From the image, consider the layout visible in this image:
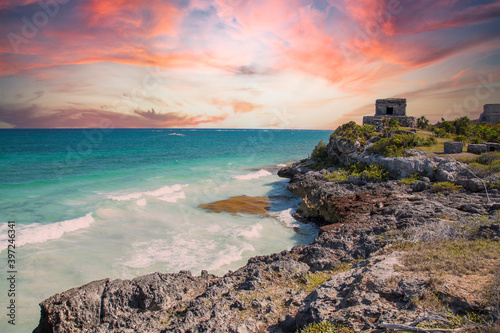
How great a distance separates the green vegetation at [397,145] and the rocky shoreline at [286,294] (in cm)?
1048

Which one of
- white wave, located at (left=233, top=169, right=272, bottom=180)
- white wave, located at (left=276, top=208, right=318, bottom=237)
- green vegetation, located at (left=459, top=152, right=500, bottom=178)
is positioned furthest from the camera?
white wave, located at (left=233, top=169, right=272, bottom=180)

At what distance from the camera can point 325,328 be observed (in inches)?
221

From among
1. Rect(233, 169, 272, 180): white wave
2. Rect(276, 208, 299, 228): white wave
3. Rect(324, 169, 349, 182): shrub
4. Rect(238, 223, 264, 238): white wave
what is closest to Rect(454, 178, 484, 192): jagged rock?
Rect(324, 169, 349, 182): shrub

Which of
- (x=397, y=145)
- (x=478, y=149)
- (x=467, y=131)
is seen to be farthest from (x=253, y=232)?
(x=467, y=131)

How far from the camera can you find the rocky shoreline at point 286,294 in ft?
19.8

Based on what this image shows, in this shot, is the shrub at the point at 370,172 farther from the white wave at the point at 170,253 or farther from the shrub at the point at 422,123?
the shrub at the point at 422,123

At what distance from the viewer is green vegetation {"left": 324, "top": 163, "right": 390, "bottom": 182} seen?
2112 centimetres

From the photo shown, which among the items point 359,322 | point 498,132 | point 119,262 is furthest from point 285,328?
point 498,132

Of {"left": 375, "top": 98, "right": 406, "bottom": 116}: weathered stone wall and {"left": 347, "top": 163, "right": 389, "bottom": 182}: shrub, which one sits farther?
{"left": 375, "top": 98, "right": 406, "bottom": 116}: weathered stone wall

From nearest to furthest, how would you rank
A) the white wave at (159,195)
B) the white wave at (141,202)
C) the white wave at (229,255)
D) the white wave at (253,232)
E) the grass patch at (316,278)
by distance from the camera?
the grass patch at (316,278), the white wave at (229,255), the white wave at (253,232), the white wave at (141,202), the white wave at (159,195)

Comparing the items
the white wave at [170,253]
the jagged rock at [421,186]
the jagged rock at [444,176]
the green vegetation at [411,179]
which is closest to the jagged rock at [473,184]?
the jagged rock at [444,176]

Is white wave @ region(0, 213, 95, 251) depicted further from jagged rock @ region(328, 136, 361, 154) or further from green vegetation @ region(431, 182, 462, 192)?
jagged rock @ region(328, 136, 361, 154)

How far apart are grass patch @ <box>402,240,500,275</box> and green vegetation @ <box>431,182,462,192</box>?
30.7 ft

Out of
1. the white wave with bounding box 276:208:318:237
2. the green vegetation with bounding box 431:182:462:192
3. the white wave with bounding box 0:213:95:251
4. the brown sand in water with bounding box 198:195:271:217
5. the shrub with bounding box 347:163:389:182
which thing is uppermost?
the shrub with bounding box 347:163:389:182
